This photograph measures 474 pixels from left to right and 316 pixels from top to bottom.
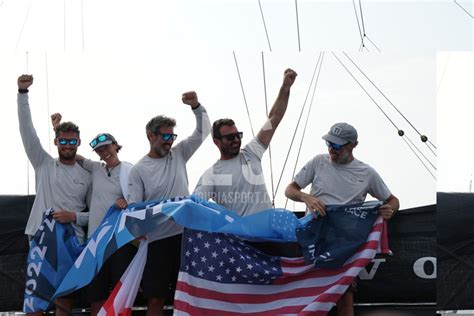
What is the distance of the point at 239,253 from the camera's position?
6.53 metres

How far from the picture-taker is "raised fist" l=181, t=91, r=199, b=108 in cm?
677

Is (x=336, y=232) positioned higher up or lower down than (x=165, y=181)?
lower down

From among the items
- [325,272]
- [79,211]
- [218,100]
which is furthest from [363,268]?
[79,211]

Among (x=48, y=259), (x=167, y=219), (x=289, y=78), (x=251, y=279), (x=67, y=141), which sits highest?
(x=289, y=78)

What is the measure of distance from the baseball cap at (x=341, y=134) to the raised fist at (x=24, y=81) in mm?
2166

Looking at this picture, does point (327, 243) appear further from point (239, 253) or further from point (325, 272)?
point (239, 253)

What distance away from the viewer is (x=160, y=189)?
659 centimetres

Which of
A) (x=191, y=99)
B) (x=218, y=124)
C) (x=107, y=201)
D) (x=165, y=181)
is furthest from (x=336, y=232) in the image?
(x=107, y=201)

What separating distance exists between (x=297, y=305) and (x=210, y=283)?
63 cm

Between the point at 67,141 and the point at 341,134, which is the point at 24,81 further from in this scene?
the point at 341,134


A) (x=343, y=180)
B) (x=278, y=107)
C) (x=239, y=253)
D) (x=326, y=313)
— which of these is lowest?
(x=326, y=313)

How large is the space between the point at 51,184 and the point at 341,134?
6.92 ft

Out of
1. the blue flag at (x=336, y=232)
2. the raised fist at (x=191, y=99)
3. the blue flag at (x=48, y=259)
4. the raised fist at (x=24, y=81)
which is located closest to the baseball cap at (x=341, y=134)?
the blue flag at (x=336, y=232)

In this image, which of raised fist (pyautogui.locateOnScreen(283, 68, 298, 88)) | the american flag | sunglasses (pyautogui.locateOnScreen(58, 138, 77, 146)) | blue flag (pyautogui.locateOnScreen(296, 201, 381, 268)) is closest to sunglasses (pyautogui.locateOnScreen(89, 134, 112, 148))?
sunglasses (pyautogui.locateOnScreen(58, 138, 77, 146))
